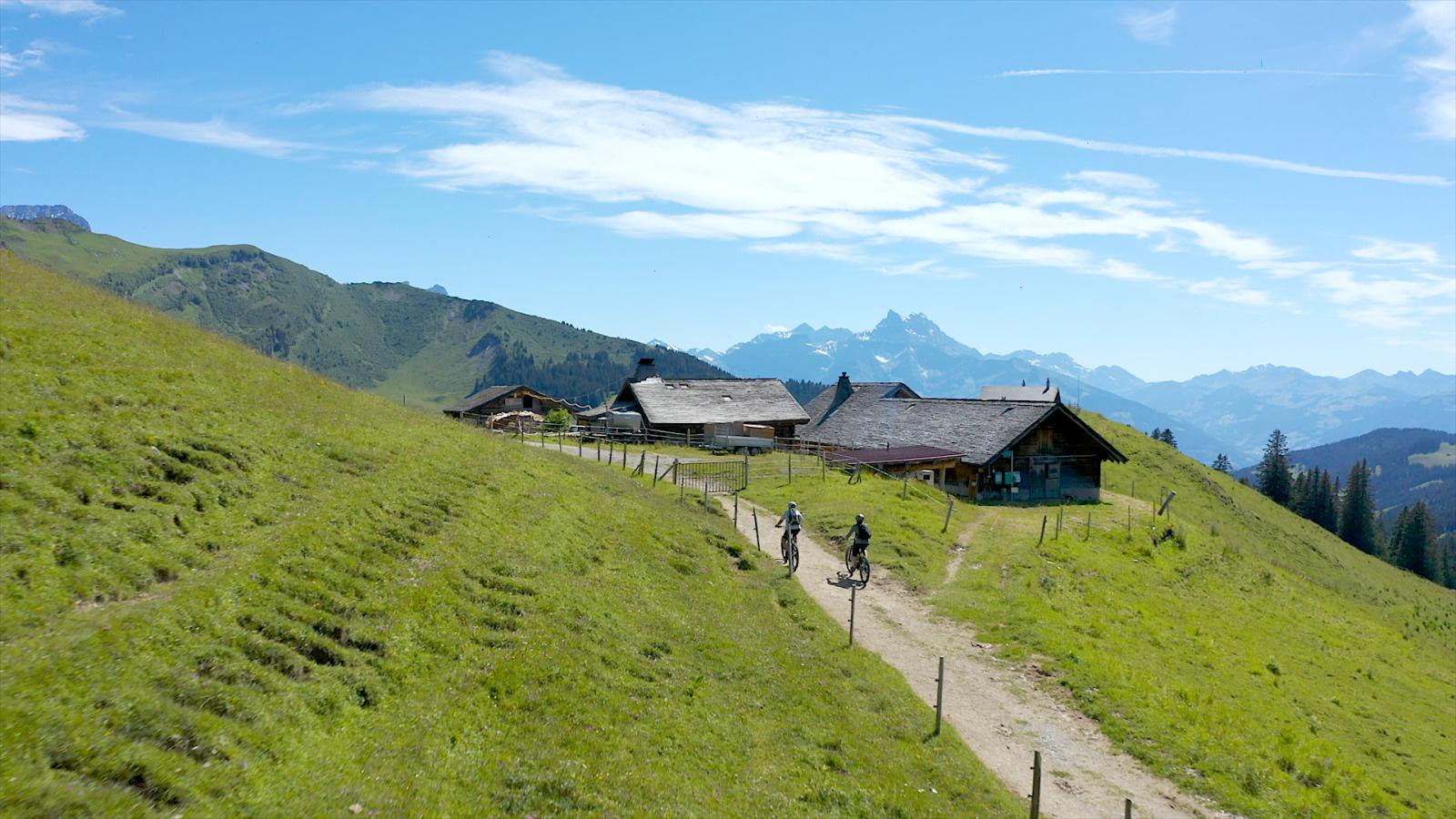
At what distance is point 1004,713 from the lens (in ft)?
58.5

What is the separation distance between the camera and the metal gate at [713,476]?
42.1m

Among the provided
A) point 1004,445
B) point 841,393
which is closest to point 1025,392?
point 841,393

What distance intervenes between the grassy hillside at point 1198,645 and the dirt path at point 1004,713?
704mm

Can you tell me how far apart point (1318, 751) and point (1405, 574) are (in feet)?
299

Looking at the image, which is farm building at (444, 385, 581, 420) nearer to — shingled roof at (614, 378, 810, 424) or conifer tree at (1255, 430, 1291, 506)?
shingled roof at (614, 378, 810, 424)

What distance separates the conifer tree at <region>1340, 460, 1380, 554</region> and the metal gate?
108 metres

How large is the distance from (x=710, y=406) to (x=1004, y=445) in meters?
28.3

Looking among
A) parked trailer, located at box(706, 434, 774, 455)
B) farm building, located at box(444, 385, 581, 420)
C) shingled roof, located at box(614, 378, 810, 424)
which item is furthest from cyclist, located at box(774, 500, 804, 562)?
farm building, located at box(444, 385, 581, 420)

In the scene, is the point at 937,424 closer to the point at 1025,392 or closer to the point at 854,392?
the point at 854,392

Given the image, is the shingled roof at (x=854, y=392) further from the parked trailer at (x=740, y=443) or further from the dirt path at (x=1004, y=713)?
the dirt path at (x=1004, y=713)

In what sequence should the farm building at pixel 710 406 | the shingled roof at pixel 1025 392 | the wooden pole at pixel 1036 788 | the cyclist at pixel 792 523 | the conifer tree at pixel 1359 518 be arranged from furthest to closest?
the conifer tree at pixel 1359 518
the shingled roof at pixel 1025 392
the farm building at pixel 710 406
the cyclist at pixel 792 523
the wooden pole at pixel 1036 788

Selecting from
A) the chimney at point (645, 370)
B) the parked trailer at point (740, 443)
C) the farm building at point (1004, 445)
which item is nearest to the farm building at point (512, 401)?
the chimney at point (645, 370)

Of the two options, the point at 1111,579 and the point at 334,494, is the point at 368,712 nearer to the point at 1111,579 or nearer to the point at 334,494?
the point at 334,494

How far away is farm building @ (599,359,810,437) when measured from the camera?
66875 mm
